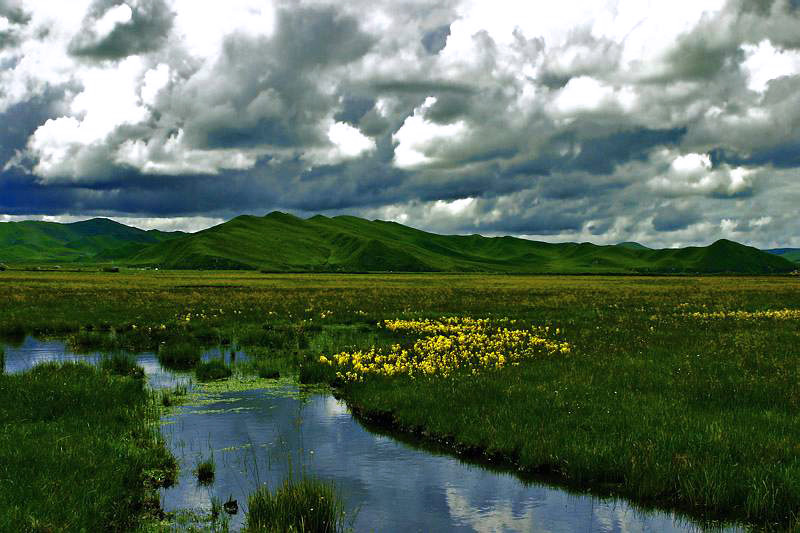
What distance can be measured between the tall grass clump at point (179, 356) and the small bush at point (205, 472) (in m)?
13.1

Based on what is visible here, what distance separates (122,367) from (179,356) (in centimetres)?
323

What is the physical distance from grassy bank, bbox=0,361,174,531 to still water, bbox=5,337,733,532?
64 cm

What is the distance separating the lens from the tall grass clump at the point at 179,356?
925 inches


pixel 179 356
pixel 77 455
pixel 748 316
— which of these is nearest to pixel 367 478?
pixel 77 455

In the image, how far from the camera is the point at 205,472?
1073 centimetres

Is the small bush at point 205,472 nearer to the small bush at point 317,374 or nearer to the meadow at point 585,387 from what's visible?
the meadow at point 585,387

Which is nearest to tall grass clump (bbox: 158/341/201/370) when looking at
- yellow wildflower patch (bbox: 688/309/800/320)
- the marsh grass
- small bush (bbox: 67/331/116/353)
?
small bush (bbox: 67/331/116/353)

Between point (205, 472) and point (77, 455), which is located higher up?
point (77, 455)

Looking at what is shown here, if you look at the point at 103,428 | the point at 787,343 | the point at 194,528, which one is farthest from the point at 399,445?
the point at 787,343

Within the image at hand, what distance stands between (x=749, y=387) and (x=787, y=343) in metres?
10.3

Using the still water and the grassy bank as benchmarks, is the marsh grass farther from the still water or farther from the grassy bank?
the grassy bank

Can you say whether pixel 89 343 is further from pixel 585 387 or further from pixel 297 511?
pixel 585 387

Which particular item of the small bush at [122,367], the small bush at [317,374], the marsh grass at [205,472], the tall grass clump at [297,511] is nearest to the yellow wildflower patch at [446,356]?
the small bush at [317,374]

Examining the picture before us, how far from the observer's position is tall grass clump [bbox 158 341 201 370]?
77.0 ft
